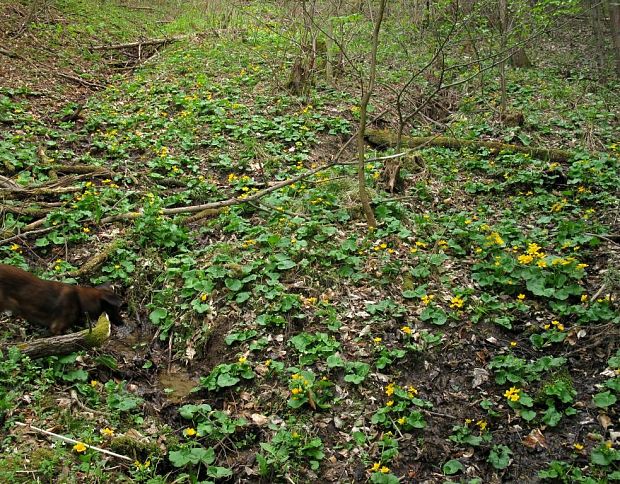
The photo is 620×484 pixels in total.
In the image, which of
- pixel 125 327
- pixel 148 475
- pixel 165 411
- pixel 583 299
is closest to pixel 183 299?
pixel 125 327

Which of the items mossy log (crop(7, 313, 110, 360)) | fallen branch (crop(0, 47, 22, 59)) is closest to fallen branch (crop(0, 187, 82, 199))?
mossy log (crop(7, 313, 110, 360))

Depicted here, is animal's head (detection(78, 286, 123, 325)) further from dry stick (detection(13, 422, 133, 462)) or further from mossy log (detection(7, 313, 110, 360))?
dry stick (detection(13, 422, 133, 462))

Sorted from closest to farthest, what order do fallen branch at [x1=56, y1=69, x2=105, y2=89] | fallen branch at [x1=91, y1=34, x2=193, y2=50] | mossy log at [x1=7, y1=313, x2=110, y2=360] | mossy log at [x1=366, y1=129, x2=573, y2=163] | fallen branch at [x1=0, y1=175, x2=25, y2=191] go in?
1. mossy log at [x1=7, y1=313, x2=110, y2=360]
2. fallen branch at [x1=0, y1=175, x2=25, y2=191]
3. mossy log at [x1=366, y1=129, x2=573, y2=163]
4. fallen branch at [x1=56, y1=69, x2=105, y2=89]
5. fallen branch at [x1=91, y1=34, x2=193, y2=50]

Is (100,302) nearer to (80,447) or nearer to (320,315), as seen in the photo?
(80,447)

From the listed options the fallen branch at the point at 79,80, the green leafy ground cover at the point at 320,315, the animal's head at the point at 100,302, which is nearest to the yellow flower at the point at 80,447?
the green leafy ground cover at the point at 320,315

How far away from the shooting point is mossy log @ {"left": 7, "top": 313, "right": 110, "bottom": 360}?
395 cm

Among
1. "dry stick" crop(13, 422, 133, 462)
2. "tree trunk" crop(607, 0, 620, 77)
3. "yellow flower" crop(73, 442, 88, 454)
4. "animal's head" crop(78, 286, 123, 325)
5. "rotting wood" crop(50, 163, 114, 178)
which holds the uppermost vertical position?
"tree trunk" crop(607, 0, 620, 77)

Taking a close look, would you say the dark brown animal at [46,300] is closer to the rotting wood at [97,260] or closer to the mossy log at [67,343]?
the mossy log at [67,343]

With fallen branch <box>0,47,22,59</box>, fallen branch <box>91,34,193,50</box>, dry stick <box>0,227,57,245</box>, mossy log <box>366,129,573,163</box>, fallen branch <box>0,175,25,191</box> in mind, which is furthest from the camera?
fallen branch <box>91,34,193,50</box>

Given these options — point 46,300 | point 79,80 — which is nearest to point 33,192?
point 46,300

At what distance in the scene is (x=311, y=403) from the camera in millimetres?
4047

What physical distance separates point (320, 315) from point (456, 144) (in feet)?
16.0

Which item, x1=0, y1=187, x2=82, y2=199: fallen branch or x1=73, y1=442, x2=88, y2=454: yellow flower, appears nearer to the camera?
x1=73, y1=442, x2=88, y2=454: yellow flower

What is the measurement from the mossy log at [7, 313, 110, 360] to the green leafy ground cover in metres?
0.09
